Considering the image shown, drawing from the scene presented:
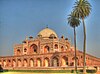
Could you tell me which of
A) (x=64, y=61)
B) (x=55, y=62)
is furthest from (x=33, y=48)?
(x=64, y=61)

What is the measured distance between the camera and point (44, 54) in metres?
67.8

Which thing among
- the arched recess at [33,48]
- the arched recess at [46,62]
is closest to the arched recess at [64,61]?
the arched recess at [46,62]

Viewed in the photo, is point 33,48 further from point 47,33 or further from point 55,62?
point 55,62

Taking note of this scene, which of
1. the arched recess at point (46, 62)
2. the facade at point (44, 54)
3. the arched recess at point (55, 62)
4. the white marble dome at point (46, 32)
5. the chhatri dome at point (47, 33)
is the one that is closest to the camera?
the facade at point (44, 54)

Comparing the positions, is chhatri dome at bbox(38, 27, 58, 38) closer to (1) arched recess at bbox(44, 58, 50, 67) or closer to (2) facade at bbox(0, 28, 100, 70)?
(2) facade at bbox(0, 28, 100, 70)

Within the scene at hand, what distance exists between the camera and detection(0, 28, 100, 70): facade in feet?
209

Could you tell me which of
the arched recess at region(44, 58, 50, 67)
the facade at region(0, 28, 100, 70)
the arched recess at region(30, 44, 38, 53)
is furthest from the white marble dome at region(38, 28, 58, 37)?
the arched recess at region(44, 58, 50, 67)

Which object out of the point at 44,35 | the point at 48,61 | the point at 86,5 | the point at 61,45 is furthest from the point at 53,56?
the point at 86,5

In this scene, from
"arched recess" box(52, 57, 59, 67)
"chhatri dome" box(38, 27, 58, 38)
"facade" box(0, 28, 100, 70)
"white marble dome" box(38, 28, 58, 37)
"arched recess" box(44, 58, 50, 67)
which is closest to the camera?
"facade" box(0, 28, 100, 70)

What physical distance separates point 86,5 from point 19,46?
42.6 m

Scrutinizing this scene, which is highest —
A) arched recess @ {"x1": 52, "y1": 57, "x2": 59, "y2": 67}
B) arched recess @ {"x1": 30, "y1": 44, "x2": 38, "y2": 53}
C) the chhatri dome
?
the chhatri dome

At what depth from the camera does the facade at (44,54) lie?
63656 mm

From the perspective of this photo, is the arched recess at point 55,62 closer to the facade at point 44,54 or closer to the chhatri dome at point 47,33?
the facade at point 44,54

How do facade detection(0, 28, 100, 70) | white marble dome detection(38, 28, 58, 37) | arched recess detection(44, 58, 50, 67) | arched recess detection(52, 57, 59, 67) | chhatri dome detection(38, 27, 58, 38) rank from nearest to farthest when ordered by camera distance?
facade detection(0, 28, 100, 70) < arched recess detection(52, 57, 59, 67) < arched recess detection(44, 58, 50, 67) < chhatri dome detection(38, 27, 58, 38) < white marble dome detection(38, 28, 58, 37)
